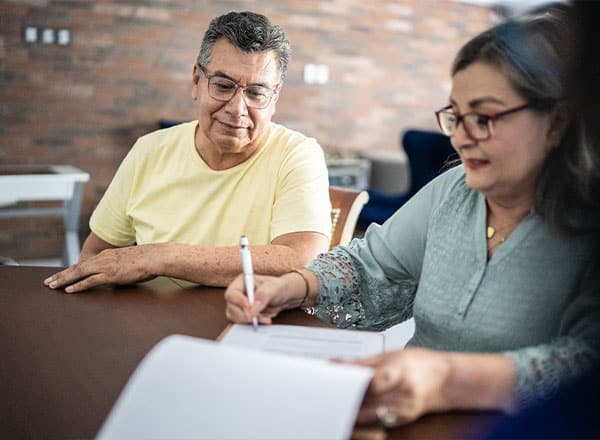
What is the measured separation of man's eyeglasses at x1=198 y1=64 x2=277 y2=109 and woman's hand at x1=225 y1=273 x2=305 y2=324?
0.64 meters

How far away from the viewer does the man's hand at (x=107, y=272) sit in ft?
4.86

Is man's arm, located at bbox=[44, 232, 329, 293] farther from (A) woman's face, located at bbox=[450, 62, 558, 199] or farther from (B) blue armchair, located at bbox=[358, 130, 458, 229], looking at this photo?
(B) blue armchair, located at bbox=[358, 130, 458, 229]

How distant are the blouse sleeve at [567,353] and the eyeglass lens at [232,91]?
98cm

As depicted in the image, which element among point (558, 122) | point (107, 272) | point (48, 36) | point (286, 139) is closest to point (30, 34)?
point (48, 36)

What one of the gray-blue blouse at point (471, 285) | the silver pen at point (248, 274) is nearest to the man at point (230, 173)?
the gray-blue blouse at point (471, 285)

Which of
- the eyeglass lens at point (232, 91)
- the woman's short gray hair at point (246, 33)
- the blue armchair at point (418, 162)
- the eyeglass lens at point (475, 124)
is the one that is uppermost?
the woman's short gray hair at point (246, 33)

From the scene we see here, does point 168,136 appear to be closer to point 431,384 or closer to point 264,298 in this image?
point 264,298

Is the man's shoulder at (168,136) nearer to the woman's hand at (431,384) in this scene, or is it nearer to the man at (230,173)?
the man at (230,173)

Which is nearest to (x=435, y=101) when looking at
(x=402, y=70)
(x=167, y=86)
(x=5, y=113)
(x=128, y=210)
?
(x=402, y=70)

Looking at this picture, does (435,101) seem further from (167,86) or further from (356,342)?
(356,342)

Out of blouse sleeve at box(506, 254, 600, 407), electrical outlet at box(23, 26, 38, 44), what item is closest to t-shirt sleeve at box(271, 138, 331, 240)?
blouse sleeve at box(506, 254, 600, 407)

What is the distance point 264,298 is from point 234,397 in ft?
1.34

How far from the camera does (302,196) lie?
5.76 ft

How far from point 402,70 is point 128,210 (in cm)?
514
